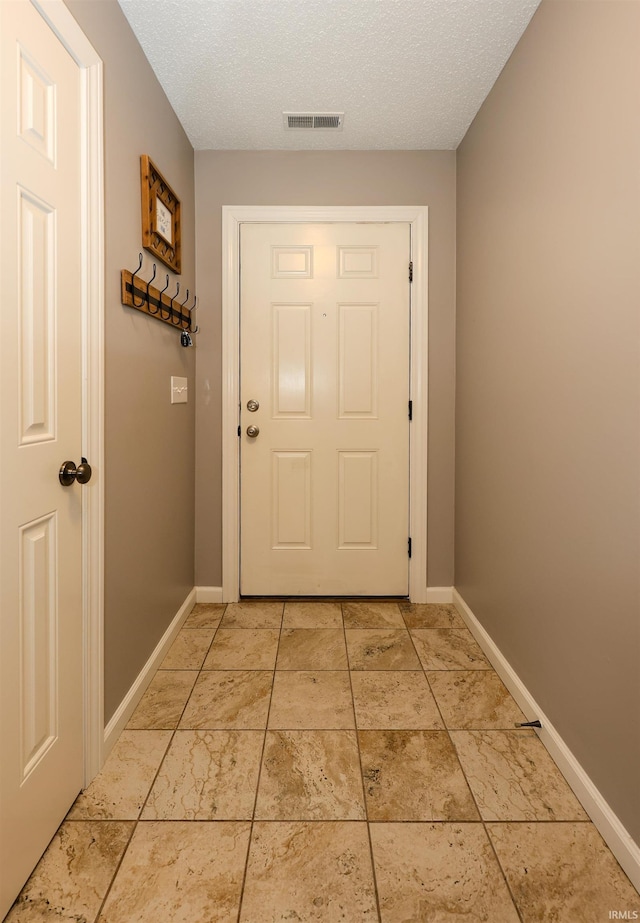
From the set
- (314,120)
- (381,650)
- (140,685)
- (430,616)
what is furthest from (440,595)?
(314,120)

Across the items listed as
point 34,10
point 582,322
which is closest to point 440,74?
point 582,322

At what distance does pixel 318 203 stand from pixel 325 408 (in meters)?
1.06

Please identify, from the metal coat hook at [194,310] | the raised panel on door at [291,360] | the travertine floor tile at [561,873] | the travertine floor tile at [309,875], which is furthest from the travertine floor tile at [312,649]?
the metal coat hook at [194,310]

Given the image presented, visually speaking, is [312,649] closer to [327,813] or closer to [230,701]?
[230,701]

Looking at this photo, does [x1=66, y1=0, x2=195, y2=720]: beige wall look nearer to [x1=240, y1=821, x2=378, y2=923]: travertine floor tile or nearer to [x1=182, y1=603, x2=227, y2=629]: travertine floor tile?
[x1=182, y1=603, x2=227, y2=629]: travertine floor tile

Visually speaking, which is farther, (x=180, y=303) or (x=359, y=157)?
(x=359, y=157)

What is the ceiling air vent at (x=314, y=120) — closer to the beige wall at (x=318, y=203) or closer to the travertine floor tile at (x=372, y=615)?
the beige wall at (x=318, y=203)

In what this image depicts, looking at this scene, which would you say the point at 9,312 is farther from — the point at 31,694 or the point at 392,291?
the point at 392,291

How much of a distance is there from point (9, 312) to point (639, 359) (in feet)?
4.53

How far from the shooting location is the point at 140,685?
6.10ft

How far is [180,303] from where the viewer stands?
239 cm

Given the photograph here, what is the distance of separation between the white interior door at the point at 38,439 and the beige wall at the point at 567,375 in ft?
4.50

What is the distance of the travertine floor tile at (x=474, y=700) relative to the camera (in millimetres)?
1735

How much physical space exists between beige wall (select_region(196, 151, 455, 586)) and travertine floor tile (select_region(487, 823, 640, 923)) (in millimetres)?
1641
